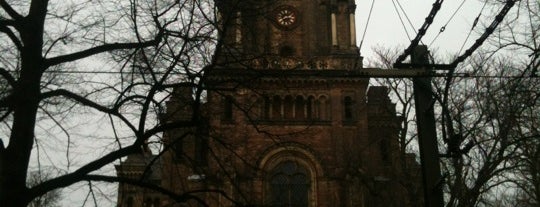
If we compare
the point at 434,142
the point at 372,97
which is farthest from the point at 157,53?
the point at 372,97

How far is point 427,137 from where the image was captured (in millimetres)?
12523

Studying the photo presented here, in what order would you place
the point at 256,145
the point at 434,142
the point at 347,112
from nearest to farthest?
the point at 434,142 < the point at 256,145 < the point at 347,112

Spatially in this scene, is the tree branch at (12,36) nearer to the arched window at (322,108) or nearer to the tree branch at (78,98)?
the tree branch at (78,98)

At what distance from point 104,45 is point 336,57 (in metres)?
24.3

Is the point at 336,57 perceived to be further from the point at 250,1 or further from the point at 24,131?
the point at 24,131

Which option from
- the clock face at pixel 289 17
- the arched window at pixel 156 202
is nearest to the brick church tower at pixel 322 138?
the clock face at pixel 289 17

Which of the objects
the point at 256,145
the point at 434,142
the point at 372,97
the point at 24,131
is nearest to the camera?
the point at 24,131

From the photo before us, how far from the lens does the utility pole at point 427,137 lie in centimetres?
1190

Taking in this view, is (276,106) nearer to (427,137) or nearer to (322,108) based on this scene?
(322,108)

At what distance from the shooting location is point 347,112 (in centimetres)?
3391

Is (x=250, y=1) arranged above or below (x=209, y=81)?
above

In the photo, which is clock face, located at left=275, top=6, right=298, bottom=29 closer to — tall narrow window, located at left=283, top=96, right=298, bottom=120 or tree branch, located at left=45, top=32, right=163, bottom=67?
tall narrow window, located at left=283, top=96, right=298, bottom=120

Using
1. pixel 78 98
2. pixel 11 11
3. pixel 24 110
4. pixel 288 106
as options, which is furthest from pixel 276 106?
pixel 24 110

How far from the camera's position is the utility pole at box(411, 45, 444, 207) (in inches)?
468
